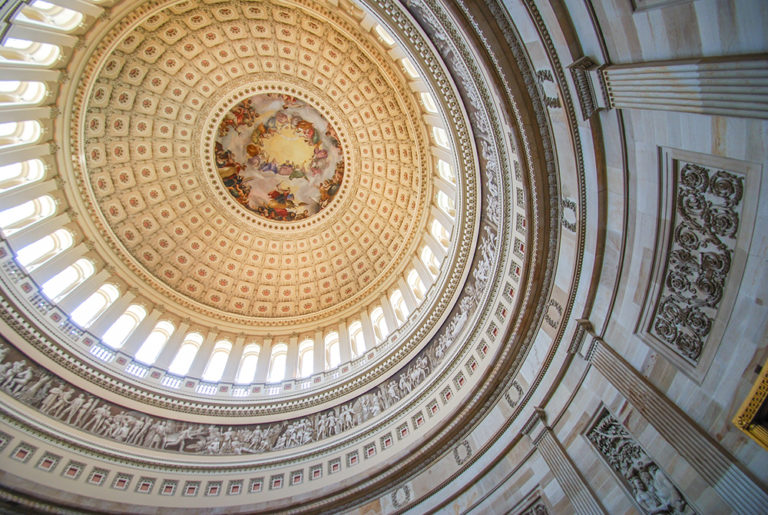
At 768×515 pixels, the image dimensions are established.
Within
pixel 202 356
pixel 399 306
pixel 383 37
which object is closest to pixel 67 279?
pixel 202 356

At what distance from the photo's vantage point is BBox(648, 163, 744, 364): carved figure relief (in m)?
6.01

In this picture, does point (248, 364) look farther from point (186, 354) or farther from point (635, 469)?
point (635, 469)

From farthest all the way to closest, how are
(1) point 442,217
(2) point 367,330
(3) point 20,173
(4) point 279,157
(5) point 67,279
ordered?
(4) point 279,157 → (2) point 367,330 → (1) point 442,217 → (5) point 67,279 → (3) point 20,173

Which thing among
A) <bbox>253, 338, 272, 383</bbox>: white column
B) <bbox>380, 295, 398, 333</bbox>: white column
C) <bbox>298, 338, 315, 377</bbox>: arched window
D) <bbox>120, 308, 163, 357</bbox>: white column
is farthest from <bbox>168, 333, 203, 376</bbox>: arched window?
<bbox>380, 295, 398, 333</bbox>: white column

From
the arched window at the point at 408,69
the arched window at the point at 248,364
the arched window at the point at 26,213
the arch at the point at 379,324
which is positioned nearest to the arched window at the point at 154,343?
the arched window at the point at 248,364

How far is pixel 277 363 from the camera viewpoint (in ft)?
75.1

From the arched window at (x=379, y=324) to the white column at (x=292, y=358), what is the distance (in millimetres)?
4940

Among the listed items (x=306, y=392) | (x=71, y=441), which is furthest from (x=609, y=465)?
(x=71, y=441)

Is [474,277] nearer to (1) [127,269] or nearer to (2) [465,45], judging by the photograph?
(2) [465,45]

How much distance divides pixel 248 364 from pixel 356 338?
21.1ft

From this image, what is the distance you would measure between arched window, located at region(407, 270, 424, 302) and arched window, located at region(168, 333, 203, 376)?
500 inches

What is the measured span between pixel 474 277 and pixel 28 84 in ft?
70.0

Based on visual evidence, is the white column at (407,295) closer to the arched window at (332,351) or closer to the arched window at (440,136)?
the arched window at (332,351)

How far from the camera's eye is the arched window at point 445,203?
2017 cm
